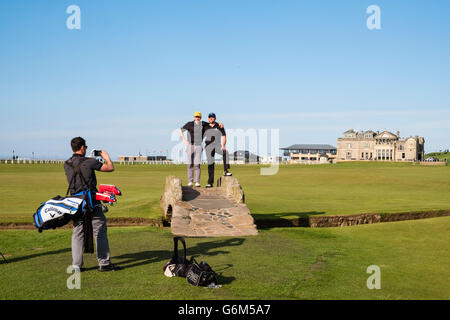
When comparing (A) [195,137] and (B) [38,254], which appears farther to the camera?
(A) [195,137]

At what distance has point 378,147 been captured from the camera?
168 meters

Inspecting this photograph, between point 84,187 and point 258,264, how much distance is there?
4215 millimetres

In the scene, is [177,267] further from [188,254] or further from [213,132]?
[213,132]

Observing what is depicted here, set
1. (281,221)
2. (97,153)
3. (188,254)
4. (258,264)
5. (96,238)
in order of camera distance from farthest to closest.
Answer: (281,221) < (188,254) < (258,264) < (96,238) < (97,153)

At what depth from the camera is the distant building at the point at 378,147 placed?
16075cm

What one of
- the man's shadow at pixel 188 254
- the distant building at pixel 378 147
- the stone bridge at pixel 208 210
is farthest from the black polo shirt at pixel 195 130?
the distant building at pixel 378 147

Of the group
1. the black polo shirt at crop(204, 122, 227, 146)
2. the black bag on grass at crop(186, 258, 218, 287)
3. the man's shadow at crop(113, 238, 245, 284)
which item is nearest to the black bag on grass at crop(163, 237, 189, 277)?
the black bag on grass at crop(186, 258, 218, 287)

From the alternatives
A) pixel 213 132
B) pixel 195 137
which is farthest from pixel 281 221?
pixel 195 137

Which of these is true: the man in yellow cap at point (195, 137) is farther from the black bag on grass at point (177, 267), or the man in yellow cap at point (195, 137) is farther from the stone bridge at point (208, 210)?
the black bag on grass at point (177, 267)

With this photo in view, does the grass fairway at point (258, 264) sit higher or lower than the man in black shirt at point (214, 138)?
lower

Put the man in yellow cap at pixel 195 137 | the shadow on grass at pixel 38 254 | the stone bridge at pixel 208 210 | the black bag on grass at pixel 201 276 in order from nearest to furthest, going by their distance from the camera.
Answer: the black bag on grass at pixel 201 276, the shadow on grass at pixel 38 254, the stone bridge at pixel 208 210, the man in yellow cap at pixel 195 137

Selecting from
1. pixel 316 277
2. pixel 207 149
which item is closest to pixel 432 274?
pixel 316 277

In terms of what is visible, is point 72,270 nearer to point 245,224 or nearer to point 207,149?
point 245,224
